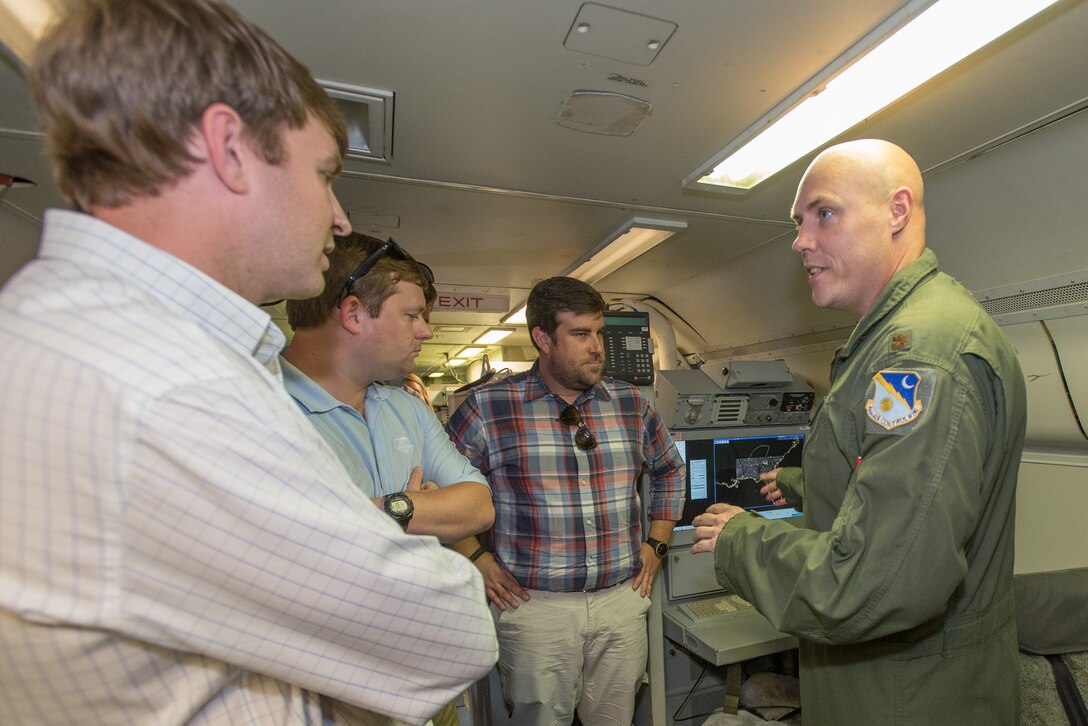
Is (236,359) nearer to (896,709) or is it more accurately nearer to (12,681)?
(12,681)

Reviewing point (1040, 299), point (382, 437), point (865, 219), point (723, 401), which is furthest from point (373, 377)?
point (1040, 299)

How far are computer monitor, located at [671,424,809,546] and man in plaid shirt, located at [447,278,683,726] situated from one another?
1.60 feet

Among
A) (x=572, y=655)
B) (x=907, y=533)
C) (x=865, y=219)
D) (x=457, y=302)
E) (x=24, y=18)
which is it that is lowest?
(x=572, y=655)

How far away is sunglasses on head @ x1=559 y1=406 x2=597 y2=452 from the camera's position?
2504 mm

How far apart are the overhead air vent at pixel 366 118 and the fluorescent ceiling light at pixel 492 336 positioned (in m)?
4.58

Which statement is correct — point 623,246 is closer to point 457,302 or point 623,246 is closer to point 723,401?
point 723,401

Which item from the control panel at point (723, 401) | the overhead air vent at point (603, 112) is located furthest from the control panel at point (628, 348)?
the overhead air vent at point (603, 112)

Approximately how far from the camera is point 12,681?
1.99ft

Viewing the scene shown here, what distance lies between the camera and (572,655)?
234 centimetres

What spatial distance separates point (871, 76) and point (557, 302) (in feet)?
4.96

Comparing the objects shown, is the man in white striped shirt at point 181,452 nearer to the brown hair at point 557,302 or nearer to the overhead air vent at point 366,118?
the overhead air vent at point 366,118

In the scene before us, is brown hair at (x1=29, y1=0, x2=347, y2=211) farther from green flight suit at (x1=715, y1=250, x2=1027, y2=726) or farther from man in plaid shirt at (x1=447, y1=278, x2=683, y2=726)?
man in plaid shirt at (x1=447, y1=278, x2=683, y2=726)

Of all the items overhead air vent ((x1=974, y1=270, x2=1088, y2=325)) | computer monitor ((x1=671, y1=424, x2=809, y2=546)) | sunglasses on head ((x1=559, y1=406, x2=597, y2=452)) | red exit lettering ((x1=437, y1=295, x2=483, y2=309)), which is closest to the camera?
overhead air vent ((x1=974, y1=270, x2=1088, y2=325))

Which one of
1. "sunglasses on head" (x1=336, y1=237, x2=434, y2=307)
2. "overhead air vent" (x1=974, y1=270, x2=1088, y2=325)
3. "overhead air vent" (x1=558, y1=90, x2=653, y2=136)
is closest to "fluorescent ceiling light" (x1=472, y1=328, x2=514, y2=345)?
"overhead air vent" (x1=558, y1=90, x2=653, y2=136)
